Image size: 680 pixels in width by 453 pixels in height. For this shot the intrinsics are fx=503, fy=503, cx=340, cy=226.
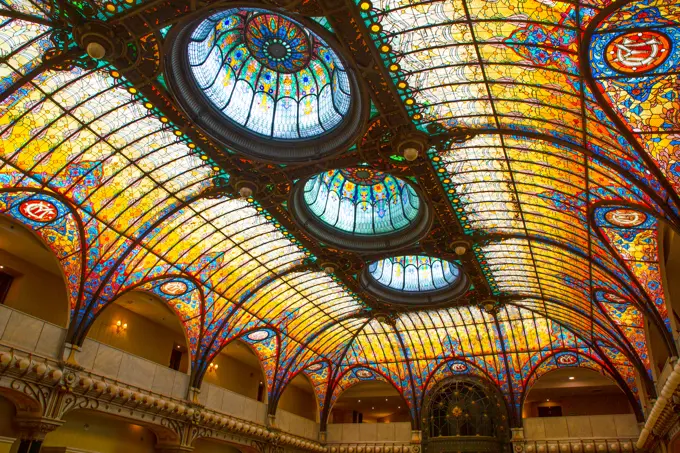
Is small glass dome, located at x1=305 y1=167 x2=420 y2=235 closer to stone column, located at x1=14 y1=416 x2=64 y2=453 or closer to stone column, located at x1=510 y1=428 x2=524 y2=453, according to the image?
stone column, located at x1=14 y1=416 x2=64 y2=453

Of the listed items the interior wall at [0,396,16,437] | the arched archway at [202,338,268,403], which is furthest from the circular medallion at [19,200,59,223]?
the arched archway at [202,338,268,403]

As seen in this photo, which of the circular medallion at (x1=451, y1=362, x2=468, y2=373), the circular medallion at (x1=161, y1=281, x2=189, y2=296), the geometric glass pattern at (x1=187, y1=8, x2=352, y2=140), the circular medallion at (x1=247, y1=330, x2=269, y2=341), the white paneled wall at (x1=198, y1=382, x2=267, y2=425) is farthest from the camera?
the circular medallion at (x1=451, y1=362, x2=468, y2=373)

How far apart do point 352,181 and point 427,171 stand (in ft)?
24.3

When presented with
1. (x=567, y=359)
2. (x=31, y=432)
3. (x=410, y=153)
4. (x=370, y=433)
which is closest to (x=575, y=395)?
(x=567, y=359)

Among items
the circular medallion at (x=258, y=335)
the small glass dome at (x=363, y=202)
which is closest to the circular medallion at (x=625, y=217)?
the small glass dome at (x=363, y=202)

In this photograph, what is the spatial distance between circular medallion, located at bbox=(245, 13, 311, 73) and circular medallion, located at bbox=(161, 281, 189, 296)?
12993 millimetres

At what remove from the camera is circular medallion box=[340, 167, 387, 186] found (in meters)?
26.6

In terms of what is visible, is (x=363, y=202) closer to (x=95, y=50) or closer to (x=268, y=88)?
(x=268, y=88)

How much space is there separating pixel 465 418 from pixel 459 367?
3.68 m

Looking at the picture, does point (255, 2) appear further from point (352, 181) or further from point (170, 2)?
point (352, 181)

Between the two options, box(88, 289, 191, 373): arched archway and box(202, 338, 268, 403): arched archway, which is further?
box(202, 338, 268, 403): arched archway

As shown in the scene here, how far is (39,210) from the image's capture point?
20344 mm

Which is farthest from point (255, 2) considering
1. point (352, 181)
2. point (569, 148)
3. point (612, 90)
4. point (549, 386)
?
point (549, 386)

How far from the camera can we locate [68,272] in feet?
73.2
